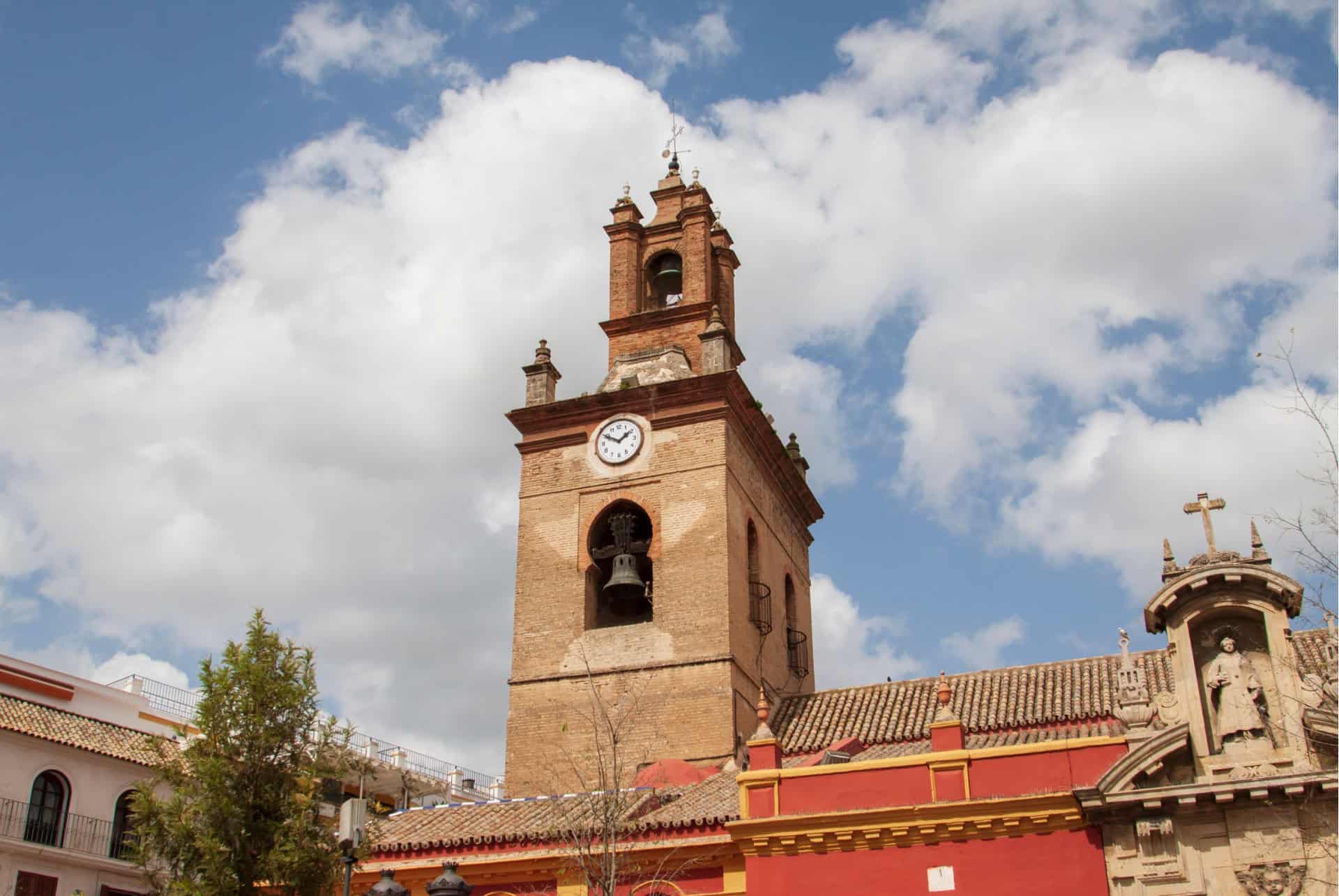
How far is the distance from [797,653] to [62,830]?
1452 centimetres

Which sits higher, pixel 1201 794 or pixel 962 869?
pixel 1201 794

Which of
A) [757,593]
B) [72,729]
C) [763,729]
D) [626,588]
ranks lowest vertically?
[763,729]

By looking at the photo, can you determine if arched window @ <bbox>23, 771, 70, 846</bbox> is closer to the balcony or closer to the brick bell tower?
the balcony

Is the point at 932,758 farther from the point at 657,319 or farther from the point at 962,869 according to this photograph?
the point at 657,319

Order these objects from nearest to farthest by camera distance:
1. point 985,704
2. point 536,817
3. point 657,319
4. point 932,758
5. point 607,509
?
point 932,758 < point 536,817 < point 985,704 < point 607,509 < point 657,319

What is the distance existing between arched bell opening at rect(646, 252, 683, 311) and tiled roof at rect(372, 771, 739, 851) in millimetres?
11375

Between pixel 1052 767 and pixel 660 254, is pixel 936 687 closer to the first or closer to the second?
pixel 1052 767

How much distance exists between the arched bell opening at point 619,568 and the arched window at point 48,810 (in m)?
10.4

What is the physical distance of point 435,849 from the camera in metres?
19.7

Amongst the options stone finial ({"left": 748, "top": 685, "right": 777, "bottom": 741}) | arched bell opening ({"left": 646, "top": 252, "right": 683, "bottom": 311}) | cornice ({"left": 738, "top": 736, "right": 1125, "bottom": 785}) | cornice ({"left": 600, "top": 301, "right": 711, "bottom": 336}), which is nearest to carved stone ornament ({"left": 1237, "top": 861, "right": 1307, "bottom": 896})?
cornice ({"left": 738, "top": 736, "right": 1125, "bottom": 785})

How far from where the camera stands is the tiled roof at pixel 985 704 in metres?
21.3

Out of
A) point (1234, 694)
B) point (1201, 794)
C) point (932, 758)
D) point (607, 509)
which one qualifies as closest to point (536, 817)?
point (932, 758)

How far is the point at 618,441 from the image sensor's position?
26.5m

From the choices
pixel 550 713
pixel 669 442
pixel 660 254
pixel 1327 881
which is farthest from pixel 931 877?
pixel 660 254
